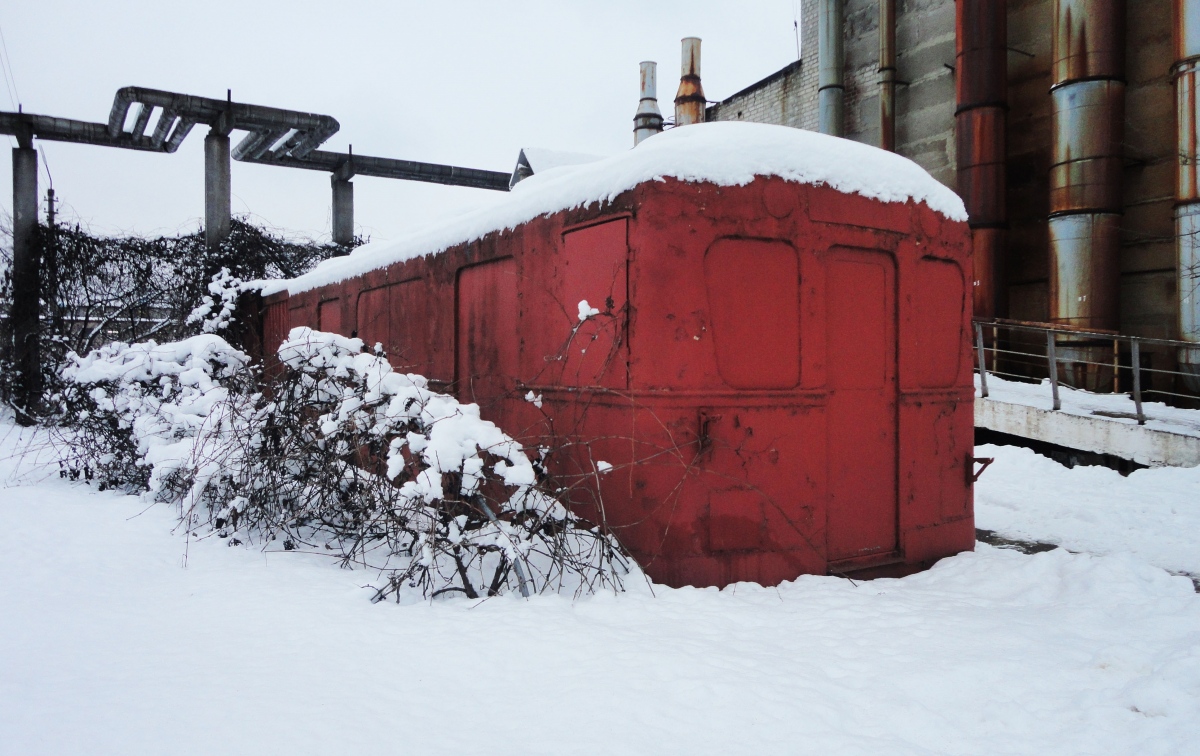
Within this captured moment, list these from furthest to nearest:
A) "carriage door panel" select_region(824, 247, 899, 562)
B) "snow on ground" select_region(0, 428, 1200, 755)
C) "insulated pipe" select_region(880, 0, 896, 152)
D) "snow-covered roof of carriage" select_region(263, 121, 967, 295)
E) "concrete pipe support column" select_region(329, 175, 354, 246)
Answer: "concrete pipe support column" select_region(329, 175, 354, 246) < "insulated pipe" select_region(880, 0, 896, 152) < "carriage door panel" select_region(824, 247, 899, 562) < "snow-covered roof of carriage" select_region(263, 121, 967, 295) < "snow on ground" select_region(0, 428, 1200, 755)

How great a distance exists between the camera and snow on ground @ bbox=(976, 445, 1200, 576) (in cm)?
564

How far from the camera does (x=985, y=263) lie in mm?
11516

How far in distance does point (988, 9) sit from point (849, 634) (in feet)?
37.6

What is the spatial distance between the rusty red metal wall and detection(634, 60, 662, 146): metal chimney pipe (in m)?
14.1

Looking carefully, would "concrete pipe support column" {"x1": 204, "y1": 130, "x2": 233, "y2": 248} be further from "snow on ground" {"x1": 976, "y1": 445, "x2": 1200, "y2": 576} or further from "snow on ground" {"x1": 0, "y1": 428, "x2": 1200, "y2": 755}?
"snow on ground" {"x1": 976, "y1": 445, "x2": 1200, "y2": 576}

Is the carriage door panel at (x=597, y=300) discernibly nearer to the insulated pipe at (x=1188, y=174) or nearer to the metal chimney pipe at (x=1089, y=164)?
the metal chimney pipe at (x=1089, y=164)

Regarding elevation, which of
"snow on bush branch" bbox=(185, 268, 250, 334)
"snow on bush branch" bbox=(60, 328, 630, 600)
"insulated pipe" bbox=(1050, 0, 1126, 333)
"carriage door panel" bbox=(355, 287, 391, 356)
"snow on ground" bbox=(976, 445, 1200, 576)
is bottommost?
"snow on ground" bbox=(976, 445, 1200, 576)

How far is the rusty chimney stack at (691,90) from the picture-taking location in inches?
697

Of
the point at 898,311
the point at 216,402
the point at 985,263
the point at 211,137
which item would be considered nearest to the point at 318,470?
the point at 216,402

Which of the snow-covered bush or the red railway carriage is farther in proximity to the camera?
the snow-covered bush

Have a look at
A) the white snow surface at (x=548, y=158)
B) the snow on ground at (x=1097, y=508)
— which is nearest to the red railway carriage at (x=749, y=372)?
the snow on ground at (x=1097, y=508)

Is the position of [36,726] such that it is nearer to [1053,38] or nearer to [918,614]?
[918,614]

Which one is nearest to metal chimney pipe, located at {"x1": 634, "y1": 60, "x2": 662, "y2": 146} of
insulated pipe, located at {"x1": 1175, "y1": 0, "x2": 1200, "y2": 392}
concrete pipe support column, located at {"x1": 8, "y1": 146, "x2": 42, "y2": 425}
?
insulated pipe, located at {"x1": 1175, "y1": 0, "x2": 1200, "y2": 392}

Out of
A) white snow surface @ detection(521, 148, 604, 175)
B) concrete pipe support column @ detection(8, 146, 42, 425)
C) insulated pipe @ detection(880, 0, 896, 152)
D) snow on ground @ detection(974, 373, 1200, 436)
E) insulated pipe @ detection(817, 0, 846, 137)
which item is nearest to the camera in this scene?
snow on ground @ detection(974, 373, 1200, 436)
